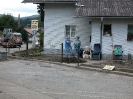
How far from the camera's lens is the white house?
720 inches

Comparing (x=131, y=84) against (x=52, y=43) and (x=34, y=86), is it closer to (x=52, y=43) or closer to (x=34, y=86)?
(x=34, y=86)

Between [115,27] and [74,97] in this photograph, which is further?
[115,27]

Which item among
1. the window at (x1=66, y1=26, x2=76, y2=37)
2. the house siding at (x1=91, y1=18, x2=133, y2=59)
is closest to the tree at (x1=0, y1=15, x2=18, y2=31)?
the window at (x1=66, y1=26, x2=76, y2=37)

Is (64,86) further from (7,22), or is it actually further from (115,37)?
(7,22)

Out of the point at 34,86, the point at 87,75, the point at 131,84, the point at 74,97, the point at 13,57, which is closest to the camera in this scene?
the point at 74,97

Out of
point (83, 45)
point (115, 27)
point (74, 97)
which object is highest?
point (115, 27)

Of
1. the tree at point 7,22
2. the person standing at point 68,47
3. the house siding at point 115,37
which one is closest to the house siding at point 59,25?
the person standing at point 68,47

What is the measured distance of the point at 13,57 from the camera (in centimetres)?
1992

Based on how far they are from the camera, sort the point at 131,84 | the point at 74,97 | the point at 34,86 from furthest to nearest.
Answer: the point at 131,84, the point at 34,86, the point at 74,97

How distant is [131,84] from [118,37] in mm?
8715

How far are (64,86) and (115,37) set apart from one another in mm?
9953

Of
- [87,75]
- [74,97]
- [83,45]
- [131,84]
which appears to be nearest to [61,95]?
[74,97]

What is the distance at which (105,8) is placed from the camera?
18594 mm

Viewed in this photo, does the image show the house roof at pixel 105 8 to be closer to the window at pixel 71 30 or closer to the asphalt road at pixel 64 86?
the window at pixel 71 30
